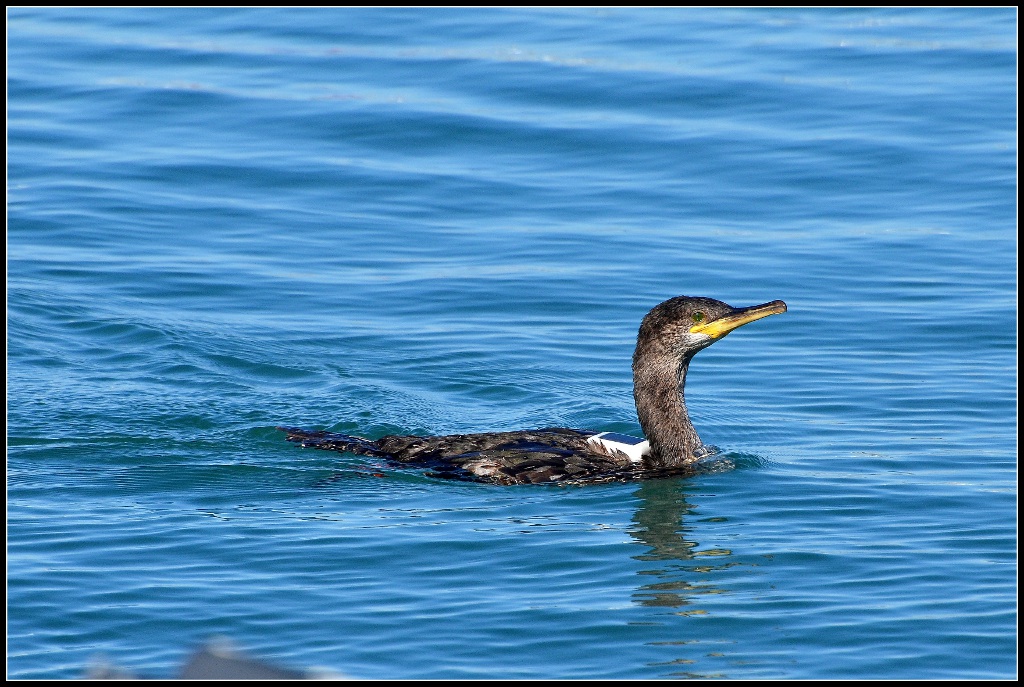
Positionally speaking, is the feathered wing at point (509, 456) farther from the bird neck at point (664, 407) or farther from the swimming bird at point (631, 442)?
the bird neck at point (664, 407)

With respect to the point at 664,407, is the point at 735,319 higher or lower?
higher

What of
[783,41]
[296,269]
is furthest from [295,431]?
[783,41]

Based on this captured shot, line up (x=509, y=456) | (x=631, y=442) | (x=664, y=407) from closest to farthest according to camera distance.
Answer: (x=509, y=456), (x=664, y=407), (x=631, y=442)

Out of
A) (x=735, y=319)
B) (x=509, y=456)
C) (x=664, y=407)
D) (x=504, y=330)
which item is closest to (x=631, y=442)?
(x=664, y=407)

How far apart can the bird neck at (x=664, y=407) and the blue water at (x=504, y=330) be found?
0.44 meters

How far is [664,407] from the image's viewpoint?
10648mm

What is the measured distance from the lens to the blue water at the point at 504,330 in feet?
25.7

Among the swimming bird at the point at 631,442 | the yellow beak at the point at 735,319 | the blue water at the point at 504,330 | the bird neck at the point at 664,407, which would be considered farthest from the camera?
the bird neck at the point at 664,407

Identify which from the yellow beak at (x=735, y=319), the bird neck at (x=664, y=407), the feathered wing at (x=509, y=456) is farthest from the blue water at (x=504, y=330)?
the yellow beak at (x=735, y=319)

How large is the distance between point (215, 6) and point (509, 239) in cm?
1197

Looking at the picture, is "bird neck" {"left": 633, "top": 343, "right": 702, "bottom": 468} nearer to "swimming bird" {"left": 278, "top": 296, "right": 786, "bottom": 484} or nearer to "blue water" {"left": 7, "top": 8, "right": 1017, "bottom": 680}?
"swimming bird" {"left": 278, "top": 296, "right": 786, "bottom": 484}

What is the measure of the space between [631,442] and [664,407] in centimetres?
40

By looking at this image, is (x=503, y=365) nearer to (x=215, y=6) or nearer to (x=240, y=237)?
(x=240, y=237)

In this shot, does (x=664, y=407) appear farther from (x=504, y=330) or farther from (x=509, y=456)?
(x=504, y=330)
